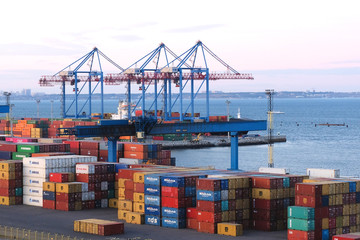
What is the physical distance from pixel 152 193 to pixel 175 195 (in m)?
2.40

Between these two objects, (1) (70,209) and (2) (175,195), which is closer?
(2) (175,195)

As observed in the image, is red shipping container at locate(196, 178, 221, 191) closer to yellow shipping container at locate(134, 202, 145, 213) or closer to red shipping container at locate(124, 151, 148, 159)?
yellow shipping container at locate(134, 202, 145, 213)

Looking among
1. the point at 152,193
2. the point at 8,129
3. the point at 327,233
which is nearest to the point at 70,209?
the point at 152,193

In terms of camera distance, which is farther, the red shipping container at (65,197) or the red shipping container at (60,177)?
the red shipping container at (60,177)

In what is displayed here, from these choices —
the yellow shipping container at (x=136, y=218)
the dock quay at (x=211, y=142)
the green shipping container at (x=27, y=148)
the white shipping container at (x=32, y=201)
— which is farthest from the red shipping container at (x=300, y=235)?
the dock quay at (x=211, y=142)

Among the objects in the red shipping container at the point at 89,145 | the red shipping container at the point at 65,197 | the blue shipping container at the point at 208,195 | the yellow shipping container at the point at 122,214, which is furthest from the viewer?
the red shipping container at the point at 89,145

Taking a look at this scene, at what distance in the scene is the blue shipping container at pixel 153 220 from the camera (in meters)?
51.6

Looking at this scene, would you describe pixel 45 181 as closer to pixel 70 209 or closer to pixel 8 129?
pixel 70 209

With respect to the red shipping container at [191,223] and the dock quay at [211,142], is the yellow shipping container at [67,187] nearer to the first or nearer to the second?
the red shipping container at [191,223]

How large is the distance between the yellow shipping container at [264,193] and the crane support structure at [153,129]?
27.4 metres

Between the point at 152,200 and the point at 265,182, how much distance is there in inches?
335

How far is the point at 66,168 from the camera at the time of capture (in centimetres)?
6159

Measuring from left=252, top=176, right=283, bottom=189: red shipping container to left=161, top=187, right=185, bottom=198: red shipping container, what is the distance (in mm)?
5064

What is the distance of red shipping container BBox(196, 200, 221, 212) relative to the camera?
157ft
